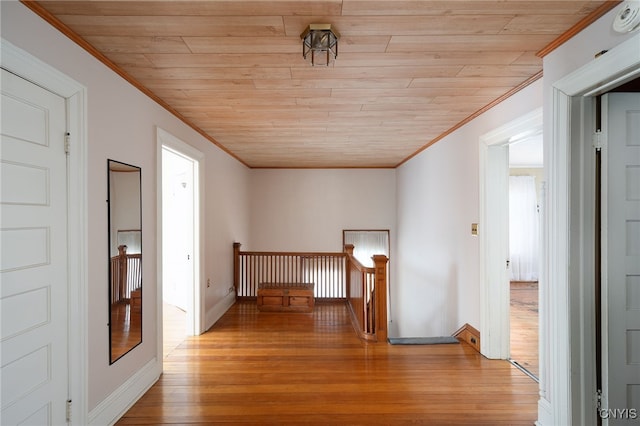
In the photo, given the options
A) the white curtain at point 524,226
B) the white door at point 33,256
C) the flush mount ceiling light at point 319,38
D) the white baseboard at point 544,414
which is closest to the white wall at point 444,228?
the white baseboard at point 544,414

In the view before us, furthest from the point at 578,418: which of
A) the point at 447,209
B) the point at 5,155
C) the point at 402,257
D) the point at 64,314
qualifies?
the point at 402,257

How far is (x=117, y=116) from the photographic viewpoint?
244 centimetres

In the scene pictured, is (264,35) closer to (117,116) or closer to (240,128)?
(117,116)

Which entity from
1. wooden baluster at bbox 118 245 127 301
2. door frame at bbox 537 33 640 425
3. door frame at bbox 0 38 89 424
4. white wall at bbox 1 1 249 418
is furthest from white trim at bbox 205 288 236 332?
door frame at bbox 537 33 640 425

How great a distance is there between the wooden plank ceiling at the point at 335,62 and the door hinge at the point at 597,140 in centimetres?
63

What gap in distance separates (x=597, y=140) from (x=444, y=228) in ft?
8.77

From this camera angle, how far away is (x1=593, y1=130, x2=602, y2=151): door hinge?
1952 millimetres

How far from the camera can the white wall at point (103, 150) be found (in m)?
1.76

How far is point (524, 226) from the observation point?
26.1 ft

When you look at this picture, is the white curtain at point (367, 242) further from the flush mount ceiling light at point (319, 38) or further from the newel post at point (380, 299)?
the flush mount ceiling light at point (319, 38)

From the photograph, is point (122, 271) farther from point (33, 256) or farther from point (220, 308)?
point (220, 308)

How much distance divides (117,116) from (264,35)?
130 cm

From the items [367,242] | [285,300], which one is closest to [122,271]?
[285,300]

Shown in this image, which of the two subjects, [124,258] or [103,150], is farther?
[124,258]
